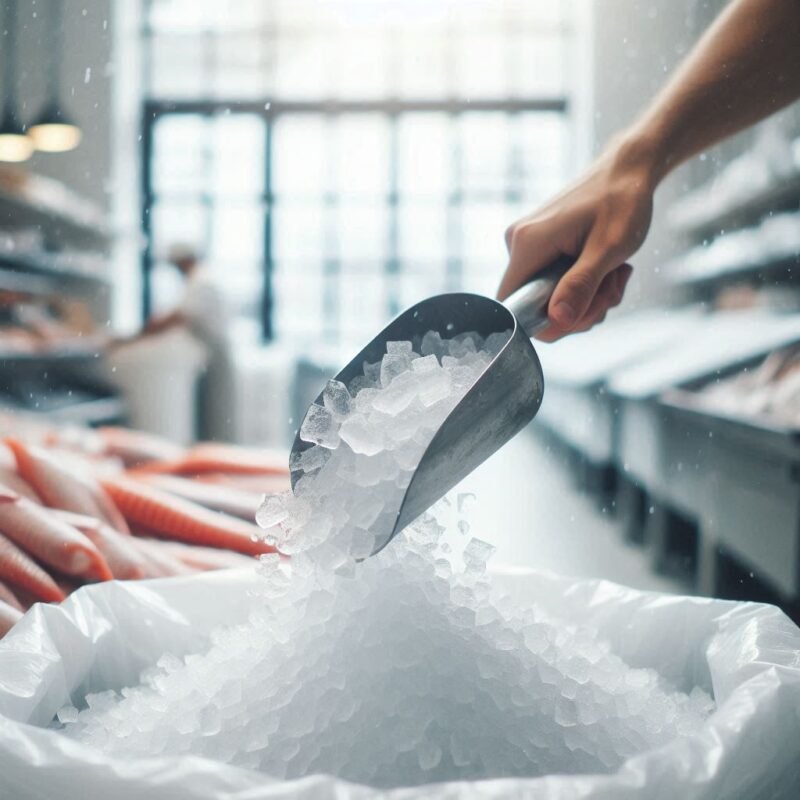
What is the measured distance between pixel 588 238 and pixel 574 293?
0.08 metres

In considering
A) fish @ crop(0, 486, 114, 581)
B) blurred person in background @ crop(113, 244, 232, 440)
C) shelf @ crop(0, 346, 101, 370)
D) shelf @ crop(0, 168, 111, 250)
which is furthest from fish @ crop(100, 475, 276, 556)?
shelf @ crop(0, 346, 101, 370)

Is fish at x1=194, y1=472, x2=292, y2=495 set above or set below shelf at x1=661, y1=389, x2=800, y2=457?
below

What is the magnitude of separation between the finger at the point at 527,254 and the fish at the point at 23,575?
18.3 inches

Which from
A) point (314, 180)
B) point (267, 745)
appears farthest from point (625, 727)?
point (314, 180)

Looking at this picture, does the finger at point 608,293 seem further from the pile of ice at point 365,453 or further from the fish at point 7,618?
the fish at point 7,618

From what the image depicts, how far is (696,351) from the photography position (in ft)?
4.29

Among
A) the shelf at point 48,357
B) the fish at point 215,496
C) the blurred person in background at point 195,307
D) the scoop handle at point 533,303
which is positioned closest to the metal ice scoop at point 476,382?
the scoop handle at point 533,303

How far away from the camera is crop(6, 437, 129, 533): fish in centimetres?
83

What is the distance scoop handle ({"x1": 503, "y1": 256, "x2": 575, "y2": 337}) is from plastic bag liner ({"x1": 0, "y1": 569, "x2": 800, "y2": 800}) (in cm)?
23

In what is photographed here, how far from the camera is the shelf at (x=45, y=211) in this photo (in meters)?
1.97

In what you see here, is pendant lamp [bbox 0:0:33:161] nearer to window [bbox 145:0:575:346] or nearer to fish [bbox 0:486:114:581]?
window [bbox 145:0:575:346]

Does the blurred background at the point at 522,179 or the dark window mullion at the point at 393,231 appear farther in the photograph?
the dark window mullion at the point at 393,231

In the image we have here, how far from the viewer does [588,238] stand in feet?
2.34

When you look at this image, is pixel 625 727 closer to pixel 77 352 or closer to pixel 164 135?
pixel 164 135
